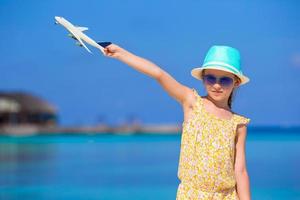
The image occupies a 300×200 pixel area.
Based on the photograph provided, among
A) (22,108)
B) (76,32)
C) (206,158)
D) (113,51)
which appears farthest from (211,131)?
(22,108)

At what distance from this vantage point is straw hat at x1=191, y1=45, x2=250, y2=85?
271 cm

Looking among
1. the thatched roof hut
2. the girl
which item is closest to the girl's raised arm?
the girl

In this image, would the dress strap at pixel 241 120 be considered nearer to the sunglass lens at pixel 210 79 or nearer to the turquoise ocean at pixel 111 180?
the sunglass lens at pixel 210 79

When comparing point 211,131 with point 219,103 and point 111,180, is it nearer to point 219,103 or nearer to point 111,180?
point 219,103

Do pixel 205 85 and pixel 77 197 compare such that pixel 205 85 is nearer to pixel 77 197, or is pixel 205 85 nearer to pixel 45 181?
pixel 77 197

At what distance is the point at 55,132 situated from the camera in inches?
1876

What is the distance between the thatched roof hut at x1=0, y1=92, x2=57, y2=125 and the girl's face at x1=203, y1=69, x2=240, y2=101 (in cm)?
4239

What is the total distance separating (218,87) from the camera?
9.05 feet

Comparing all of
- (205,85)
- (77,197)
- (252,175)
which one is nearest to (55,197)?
(77,197)

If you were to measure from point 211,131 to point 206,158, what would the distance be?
0.34ft

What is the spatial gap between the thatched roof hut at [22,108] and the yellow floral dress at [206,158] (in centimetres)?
4243

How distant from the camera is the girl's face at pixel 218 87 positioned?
9.04 feet

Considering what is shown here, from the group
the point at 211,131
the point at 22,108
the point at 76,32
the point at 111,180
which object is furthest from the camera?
the point at 22,108

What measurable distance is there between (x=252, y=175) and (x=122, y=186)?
250 cm
